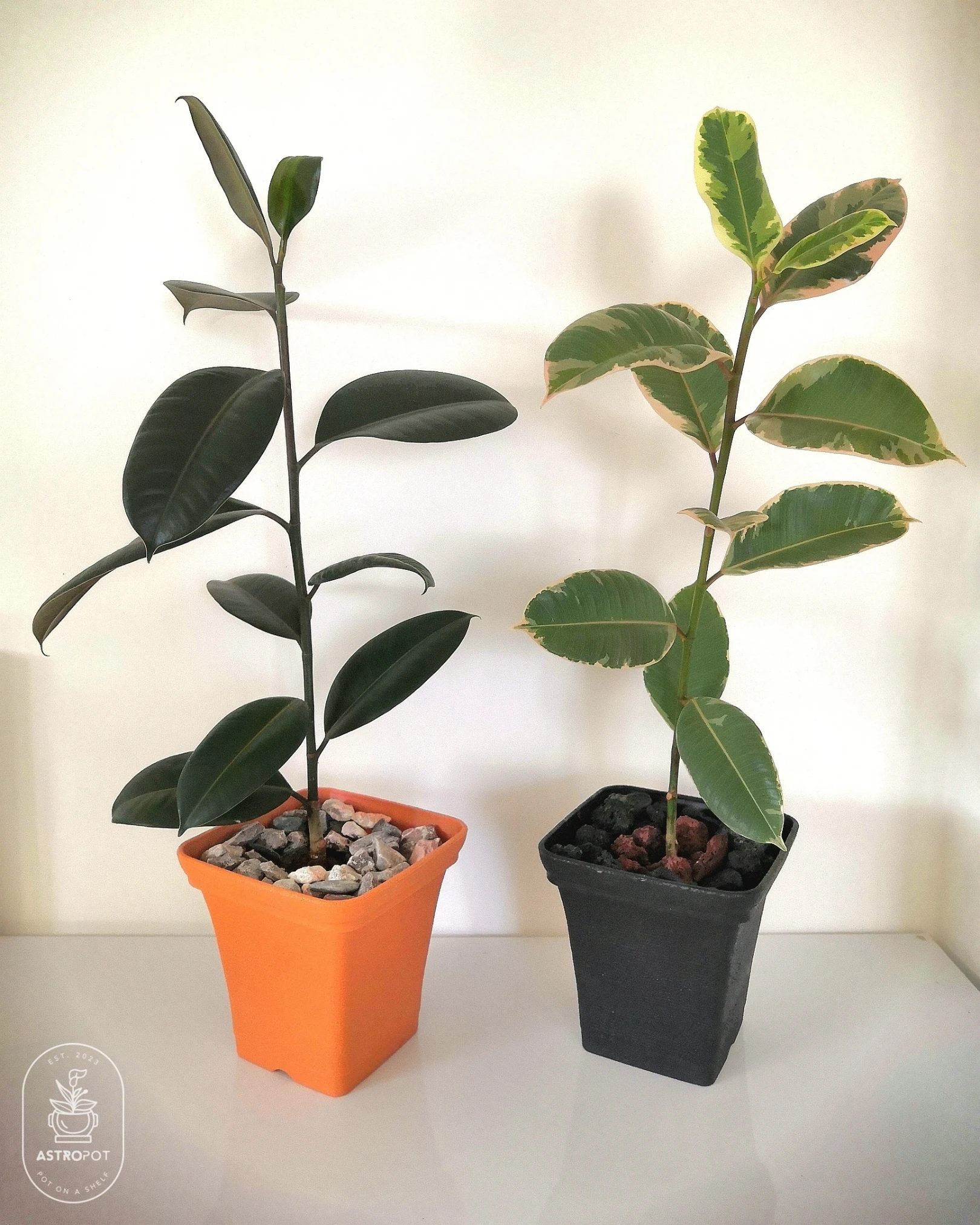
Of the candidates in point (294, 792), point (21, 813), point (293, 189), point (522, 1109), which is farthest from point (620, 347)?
point (21, 813)

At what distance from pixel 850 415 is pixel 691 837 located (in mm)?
458

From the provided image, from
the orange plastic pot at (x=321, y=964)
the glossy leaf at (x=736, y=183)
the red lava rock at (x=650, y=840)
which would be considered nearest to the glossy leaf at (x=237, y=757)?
the orange plastic pot at (x=321, y=964)

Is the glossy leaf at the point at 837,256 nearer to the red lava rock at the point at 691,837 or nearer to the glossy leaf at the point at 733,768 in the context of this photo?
the glossy leaf at the point at 733,768

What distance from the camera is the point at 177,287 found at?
851 millimetres

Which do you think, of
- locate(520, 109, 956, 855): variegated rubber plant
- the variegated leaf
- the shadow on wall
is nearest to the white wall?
the shadow on wall

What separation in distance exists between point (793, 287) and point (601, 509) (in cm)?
36

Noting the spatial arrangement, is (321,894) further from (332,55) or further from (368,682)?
(332,55)

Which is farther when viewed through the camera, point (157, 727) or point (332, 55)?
point (157, 727)

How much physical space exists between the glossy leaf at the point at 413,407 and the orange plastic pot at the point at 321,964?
16.6 inches

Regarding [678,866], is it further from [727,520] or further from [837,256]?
[837,256]

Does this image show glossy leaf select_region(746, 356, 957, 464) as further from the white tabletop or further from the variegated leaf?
the white tabletop

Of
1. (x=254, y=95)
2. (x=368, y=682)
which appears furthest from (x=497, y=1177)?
(x=254, y=95)

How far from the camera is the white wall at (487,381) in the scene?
1039 mm

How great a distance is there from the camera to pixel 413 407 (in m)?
0.88
